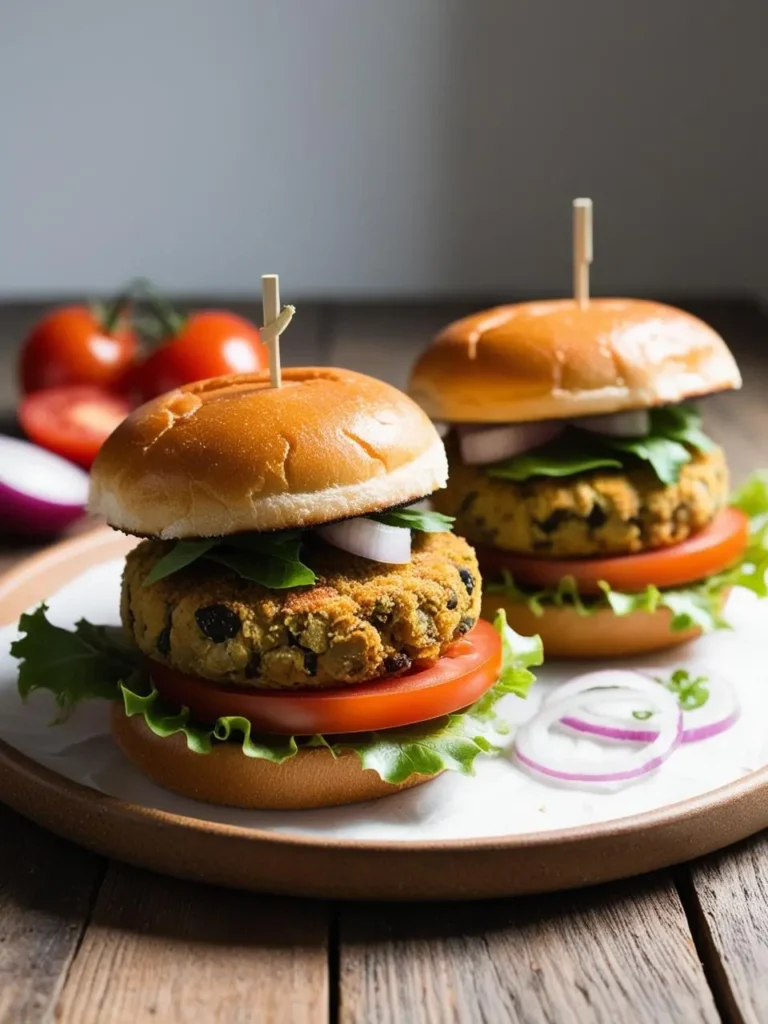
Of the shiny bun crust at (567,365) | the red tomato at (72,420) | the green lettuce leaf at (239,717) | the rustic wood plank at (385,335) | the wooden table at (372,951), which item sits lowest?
the rustic wood plank at (385,335)

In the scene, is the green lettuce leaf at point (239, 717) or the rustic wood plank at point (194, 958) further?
the green lettuce leaf at point (239, 717)

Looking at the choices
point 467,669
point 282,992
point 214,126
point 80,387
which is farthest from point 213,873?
point 214,126

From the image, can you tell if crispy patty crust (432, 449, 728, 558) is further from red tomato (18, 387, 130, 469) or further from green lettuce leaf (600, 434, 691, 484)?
red tomato (18, 387, 130, 469)

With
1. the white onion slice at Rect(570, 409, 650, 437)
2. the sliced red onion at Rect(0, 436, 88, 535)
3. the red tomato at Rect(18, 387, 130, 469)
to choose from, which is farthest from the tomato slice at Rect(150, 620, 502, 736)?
the red tomato at Rect(18, 387, 130, 469)

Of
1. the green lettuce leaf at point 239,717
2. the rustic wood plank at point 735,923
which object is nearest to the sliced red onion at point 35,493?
the green lettuce leaf at point 239,717

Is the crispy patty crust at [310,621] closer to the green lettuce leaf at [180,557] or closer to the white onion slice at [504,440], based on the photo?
the green lettuce leaf at [180,557]

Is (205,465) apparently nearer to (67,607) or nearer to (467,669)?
(467,669)
